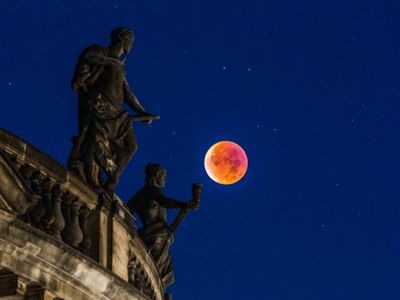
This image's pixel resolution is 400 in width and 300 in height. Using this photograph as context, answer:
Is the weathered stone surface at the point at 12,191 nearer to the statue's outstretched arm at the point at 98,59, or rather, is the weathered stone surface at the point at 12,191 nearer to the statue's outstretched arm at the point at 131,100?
the statue's outstretched arm at the point at 98,59

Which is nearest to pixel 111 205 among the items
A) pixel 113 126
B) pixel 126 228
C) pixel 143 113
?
pixel 126 228

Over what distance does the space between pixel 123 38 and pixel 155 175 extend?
2123mm

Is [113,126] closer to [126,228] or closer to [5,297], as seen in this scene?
[126,228]

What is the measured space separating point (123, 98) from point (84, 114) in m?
0.97

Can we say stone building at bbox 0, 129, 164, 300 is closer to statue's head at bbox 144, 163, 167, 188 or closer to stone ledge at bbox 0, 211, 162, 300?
stone ledge at bbox 0, 211, 162, 300

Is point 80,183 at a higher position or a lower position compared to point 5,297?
higher

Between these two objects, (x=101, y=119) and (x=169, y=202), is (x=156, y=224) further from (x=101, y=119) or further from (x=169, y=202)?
(x=101, y=119)

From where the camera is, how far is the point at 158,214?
16641mm

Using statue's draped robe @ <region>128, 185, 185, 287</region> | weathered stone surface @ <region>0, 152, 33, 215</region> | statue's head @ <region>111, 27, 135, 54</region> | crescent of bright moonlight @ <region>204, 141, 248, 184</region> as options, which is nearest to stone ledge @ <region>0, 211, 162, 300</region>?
weathered stone surface @ <region>0, 152, 33, 215</region>

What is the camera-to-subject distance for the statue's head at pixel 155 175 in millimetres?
17219

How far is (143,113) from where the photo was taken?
16.6 m

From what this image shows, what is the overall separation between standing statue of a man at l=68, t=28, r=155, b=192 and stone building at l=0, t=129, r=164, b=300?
2.47ft

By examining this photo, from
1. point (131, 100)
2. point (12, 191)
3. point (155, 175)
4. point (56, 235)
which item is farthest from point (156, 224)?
point (12, 191)

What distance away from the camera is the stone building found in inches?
478
